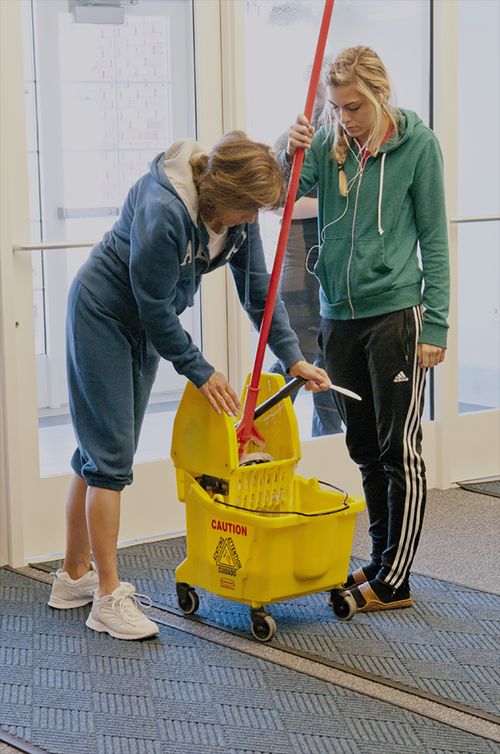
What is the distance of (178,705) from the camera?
89.5 inches

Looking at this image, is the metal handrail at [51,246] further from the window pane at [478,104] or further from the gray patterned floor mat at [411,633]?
the window pane at [478,104]

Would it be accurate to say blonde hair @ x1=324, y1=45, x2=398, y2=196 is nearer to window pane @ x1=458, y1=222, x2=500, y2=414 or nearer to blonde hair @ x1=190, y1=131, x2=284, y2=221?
blonde hair @ x1=190, y1=131, x2=284, y2=221

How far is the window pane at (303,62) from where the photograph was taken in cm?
346

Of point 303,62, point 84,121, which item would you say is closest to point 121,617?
point 84,121

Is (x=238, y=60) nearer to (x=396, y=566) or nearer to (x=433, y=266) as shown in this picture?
(x=433, y=266)

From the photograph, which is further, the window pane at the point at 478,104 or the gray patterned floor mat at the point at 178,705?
the window pane at the point at 478,104

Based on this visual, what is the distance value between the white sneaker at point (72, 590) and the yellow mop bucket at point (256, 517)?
0.75 ft

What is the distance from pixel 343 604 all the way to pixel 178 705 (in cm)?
Result: 57

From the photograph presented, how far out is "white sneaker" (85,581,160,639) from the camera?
8.50 feet

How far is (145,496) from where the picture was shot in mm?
3383

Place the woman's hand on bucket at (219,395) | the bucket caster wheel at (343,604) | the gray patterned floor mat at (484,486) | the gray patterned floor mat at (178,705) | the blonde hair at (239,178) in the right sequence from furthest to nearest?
the gray patterned floor mat at (484,486), the bucket caster wheel at (343,604), the woman's hand on bucket at (219,395), the blonde hair at (239,178), the gray patterned floor mat at (178,705)

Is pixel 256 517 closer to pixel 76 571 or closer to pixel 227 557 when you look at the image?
pixel 227 557

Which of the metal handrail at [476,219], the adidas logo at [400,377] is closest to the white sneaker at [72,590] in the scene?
the adidas logo at [400,377]

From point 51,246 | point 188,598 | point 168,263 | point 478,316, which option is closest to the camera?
point 168,263
